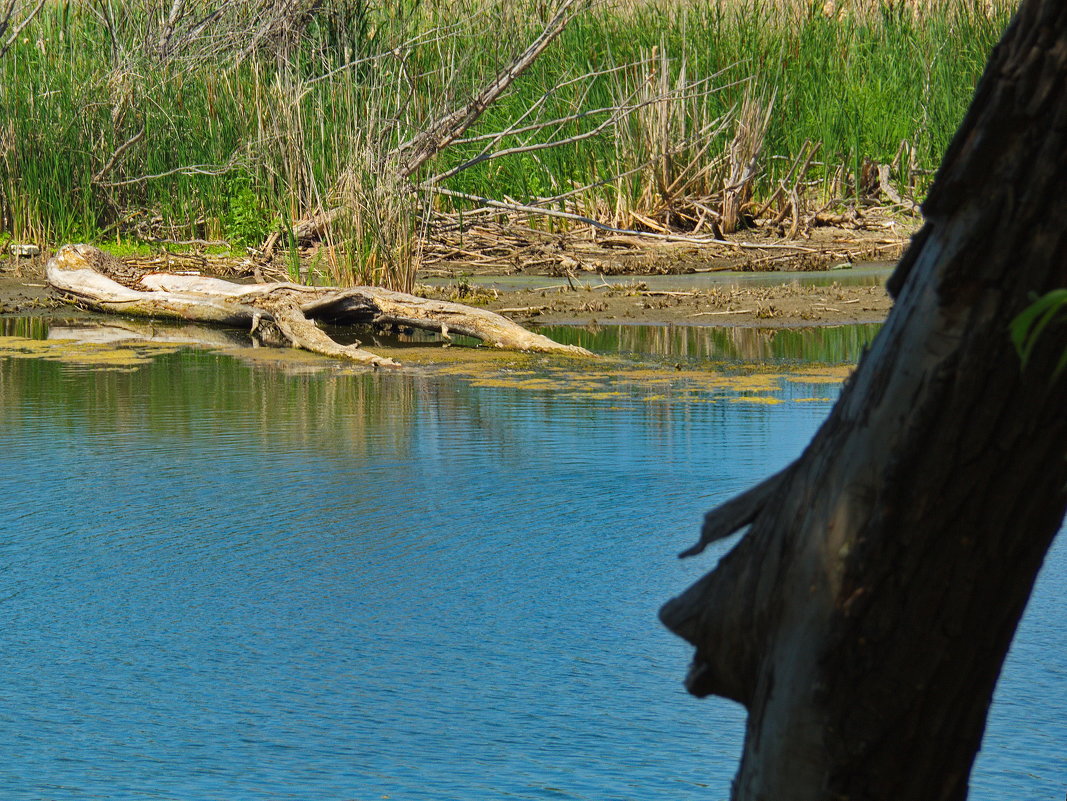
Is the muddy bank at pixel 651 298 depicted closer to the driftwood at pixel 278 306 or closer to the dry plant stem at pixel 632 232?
the driftwood at pixel 278 306

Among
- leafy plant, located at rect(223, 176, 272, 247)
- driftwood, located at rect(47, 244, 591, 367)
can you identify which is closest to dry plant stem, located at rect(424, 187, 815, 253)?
leafy plant, located at rect(223, 176, 272, 247)

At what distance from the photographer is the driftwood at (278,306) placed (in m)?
8.25

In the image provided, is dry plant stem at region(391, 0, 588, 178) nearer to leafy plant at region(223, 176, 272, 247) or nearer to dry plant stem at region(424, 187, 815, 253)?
dry plant stem at region(424, 187, 815, 253)

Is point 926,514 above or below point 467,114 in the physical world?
below

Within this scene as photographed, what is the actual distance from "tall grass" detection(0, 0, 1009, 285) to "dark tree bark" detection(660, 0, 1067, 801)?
913cm

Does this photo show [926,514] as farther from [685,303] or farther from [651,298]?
[651,298]

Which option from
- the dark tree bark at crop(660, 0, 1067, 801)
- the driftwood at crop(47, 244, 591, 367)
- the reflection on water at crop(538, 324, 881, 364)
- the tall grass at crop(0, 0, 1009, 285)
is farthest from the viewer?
the tall grass at crop(0, 0, 1009, 285)

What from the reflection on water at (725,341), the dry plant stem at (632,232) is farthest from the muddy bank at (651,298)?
the dry plant stem at (632,232)

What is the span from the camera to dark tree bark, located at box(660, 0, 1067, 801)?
1331 mm

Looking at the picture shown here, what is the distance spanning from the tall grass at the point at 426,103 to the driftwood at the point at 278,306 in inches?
44.3

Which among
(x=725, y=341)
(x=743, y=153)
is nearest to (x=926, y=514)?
(x=725, y=341)

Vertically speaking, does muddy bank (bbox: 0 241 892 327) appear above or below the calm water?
Answer: above

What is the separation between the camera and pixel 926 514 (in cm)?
141

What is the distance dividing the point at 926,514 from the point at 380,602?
8.14 feet
